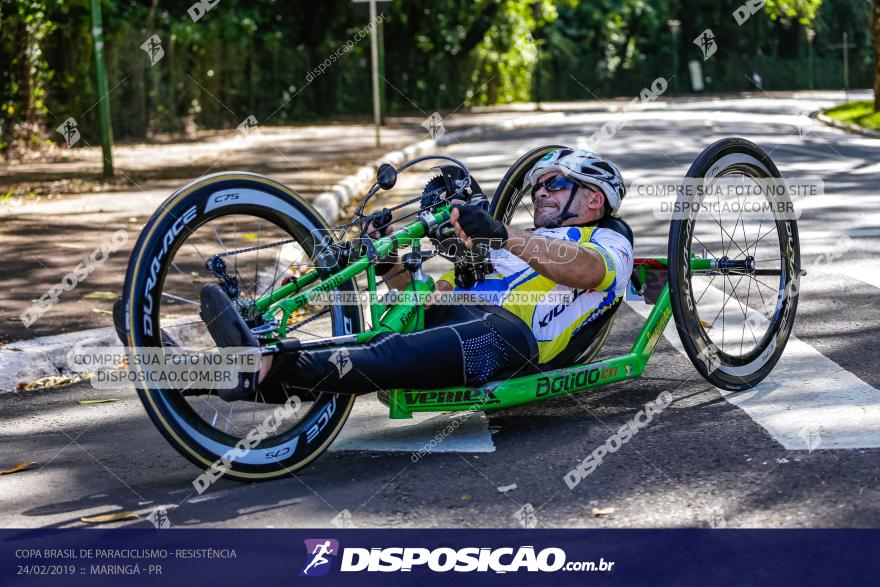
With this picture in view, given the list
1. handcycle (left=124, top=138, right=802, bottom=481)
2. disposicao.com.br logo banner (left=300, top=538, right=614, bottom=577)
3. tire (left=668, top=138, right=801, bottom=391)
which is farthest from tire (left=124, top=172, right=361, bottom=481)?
tire (left=668, top=138, right=801, bottom=391)

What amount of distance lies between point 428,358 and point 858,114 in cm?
2504

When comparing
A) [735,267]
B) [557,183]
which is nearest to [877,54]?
[735,267]

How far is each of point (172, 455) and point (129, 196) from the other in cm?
938

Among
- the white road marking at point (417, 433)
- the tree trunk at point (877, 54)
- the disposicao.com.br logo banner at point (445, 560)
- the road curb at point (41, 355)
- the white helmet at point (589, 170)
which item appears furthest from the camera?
the tree trunk at point (877, 54)

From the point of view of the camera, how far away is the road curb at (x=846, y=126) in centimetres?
2242

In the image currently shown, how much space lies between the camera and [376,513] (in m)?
3.76

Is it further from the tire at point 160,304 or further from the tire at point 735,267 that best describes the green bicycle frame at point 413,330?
the tire at point 735,267

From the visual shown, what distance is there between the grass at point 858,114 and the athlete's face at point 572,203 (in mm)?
19870

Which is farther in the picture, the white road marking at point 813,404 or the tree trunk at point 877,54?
the tree trunk at point 877,54

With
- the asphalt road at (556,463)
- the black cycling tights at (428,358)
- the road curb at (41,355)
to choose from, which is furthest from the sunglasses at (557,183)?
the road curb at (41,355)

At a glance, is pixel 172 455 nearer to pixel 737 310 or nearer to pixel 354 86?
pixel 737 310

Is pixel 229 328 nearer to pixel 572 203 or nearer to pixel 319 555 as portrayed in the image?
pixel 319 555

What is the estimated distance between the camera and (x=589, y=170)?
4.72 m

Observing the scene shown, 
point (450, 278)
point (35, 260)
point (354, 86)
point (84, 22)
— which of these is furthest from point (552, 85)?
point (450, 278)
